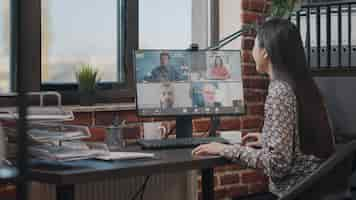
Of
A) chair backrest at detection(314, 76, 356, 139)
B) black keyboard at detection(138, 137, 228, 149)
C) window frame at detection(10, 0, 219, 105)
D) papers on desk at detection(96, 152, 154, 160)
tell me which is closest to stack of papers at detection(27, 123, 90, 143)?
papers on desk at detection(96, 152, 154, 160)

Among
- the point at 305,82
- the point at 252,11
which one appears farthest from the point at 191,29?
the point at 305,82

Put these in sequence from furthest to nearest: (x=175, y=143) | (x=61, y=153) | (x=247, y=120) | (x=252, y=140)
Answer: (x=247, y=120), (x=252, y=140), (x=175, y=143), (x=61, y=153)

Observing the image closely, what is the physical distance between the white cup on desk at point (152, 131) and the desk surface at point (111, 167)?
0.56m

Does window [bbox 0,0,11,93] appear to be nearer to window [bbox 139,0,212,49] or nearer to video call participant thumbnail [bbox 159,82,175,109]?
video call participant thumbnail [bbox 159,82,175,109]

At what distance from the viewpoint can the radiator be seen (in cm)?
266

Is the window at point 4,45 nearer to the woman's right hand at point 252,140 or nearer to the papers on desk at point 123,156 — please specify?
the papers on desk at point 123,156

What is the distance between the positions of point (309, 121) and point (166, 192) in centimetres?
104

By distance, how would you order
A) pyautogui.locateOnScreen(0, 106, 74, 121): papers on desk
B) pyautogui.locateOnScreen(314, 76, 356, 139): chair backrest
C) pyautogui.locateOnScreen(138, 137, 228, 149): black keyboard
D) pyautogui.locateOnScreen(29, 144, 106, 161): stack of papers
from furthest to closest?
pyautogui.locateOnScreen(314, 76, 356, 139): chair backrest → pyautogui.locateOnScreen(138, 137, 228, 149): black keyboard → pyautogui.locateOnScreen(0, 106, 74, 121): papers on desk → pyautogui.locateOnScreen(29, 144, 106, 161): stack of papers

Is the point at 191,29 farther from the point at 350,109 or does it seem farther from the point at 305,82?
the point at 305,82

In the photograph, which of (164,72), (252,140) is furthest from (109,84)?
(252,140)

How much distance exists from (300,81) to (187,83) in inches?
26.1

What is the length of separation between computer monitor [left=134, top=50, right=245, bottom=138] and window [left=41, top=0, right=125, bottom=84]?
1.27 feet

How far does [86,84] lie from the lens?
114 inches

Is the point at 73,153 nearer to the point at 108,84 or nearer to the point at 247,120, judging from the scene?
the point at 108,84
